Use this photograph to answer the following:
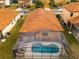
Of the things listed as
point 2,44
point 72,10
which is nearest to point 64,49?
point 2,44

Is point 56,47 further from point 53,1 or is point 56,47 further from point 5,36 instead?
Answer: point 53,1

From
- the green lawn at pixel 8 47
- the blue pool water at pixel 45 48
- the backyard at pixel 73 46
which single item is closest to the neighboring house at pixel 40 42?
the blue pool water at pixel 45 48

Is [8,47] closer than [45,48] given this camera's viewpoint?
No

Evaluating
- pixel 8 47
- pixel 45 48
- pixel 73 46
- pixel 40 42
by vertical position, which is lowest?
pixel 73 46

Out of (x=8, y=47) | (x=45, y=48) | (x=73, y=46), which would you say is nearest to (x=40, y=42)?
(x=45, y=48)

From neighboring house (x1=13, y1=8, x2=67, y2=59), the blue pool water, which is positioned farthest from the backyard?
the blue pool water

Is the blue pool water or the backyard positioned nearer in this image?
the blue pool water

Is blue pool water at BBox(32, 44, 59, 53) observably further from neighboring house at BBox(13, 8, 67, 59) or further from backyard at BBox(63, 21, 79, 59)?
backyard at BBox(63, 21, 79, 59)

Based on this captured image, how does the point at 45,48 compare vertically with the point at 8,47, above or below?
above

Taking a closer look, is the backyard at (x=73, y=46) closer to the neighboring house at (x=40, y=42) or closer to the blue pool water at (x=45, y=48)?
the neighboring house at (x=40, y=42)

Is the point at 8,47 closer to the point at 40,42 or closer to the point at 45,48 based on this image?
the point at 40,42

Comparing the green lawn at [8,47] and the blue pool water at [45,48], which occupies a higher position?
the blue pool water at [45,48]
